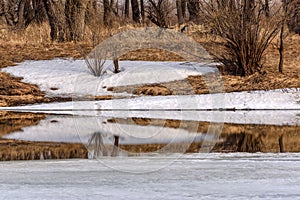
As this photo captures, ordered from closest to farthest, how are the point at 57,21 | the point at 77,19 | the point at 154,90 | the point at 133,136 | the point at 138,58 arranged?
the point at 133,136
the point at 154,90
the point at 138,58
the point at 77,19
the point at 57,21

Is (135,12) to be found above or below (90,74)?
above

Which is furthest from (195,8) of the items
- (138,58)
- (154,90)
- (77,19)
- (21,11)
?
(21,11)

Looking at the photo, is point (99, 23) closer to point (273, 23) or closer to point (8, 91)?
point (8, 91)

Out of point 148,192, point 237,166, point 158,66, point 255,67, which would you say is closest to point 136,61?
point 158,66

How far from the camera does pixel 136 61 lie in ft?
74.5

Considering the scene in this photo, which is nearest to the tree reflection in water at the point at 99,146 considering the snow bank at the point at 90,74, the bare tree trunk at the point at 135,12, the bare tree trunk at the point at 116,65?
the snow bank at the point at 90,74

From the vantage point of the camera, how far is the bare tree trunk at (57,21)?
25969 mm

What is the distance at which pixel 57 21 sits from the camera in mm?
26969

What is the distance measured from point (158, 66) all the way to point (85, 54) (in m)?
3.36

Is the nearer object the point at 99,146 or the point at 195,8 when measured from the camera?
the point at 99,146

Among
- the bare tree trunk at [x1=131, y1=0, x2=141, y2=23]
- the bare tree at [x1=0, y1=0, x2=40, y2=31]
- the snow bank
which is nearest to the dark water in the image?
the snow bank

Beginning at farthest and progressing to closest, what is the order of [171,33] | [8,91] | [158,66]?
1. [171,33]
2. [158,66]
3. [8,91]

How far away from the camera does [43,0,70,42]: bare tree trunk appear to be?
85.2 ft

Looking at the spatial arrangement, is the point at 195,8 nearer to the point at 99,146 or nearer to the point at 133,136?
the point at 133,136
